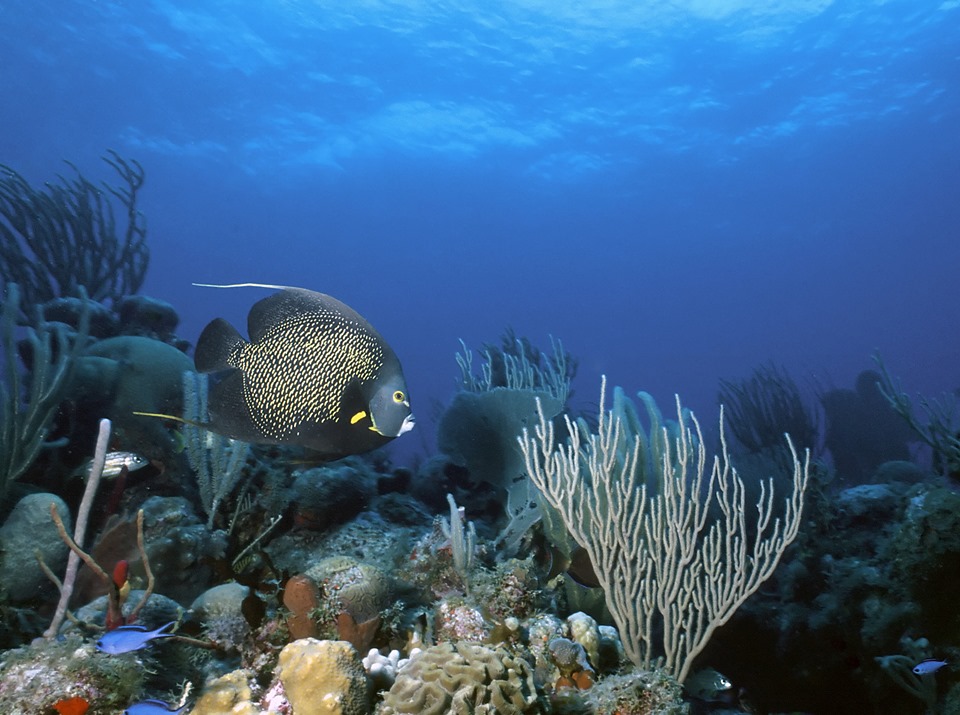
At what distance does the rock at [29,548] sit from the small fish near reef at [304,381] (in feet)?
7.28

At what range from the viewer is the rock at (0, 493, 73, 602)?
3247 millimetres

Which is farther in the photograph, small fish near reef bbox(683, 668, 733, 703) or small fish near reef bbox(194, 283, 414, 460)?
small fish near reef bbox(683, 668, 733, 703)

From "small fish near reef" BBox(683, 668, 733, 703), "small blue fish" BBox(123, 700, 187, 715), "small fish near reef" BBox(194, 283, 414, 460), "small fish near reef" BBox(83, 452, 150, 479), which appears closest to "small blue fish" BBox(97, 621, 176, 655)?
"small blue fish" BBox(123, 700, 187, 715)

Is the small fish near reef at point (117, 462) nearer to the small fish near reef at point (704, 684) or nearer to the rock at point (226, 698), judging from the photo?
the rock at point (226, 698)

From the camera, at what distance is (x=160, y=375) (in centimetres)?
540

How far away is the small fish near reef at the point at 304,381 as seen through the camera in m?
2.05

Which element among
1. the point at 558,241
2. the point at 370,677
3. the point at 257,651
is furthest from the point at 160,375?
the point at 558,241

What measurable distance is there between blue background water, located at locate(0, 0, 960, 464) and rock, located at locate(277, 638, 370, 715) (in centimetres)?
1084

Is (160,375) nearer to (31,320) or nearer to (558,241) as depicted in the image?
(31,320)

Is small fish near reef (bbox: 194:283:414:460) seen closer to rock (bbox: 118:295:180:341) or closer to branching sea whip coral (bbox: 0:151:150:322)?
rock (bbox: 118:295:180:341)

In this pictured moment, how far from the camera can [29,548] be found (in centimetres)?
333

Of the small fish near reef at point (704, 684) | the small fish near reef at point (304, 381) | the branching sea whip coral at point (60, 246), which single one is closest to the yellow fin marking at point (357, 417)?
the small fish near reef at point (304, 381)

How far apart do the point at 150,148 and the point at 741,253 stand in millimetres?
71558

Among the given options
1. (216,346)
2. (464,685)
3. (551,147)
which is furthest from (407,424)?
(551,147)
